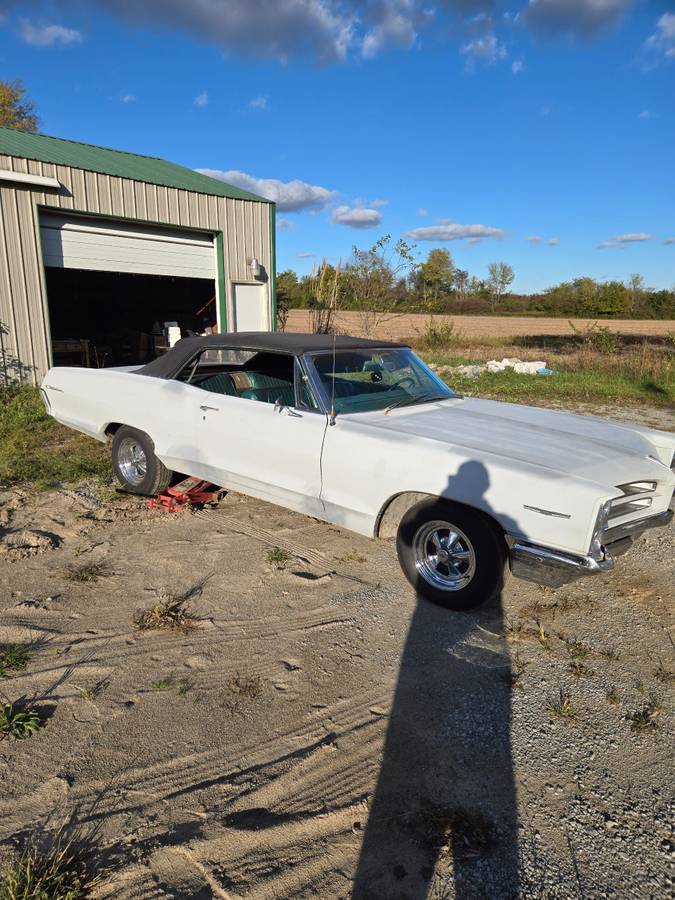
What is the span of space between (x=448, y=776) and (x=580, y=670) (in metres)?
1.07

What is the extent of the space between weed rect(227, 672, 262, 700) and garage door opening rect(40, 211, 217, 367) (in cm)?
982

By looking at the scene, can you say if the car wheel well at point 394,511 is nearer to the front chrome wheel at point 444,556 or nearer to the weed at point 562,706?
the front chrome wheel at point 444,556

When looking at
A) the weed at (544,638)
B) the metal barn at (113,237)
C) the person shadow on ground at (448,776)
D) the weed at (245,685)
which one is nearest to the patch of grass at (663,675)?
the weed at (544,638)

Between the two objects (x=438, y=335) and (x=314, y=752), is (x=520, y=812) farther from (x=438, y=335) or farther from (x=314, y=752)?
(x=438, y=335)

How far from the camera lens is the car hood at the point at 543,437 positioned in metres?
3.37

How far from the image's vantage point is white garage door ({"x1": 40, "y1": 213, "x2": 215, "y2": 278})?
10.6 m

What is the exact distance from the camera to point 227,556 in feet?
14.1

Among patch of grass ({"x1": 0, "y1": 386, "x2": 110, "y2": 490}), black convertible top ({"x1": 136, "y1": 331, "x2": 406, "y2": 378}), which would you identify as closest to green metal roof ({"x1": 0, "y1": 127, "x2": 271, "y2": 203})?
patch of grass ({"x1": 0, "y1": 386, "x2": 110, "y2": 490})

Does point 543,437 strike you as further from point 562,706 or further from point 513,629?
point 562,706

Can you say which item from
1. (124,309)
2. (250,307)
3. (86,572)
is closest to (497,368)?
(250,307)

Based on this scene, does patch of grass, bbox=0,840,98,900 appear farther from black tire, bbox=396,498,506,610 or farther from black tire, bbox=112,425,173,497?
black tire, bbox=112,425,173,497

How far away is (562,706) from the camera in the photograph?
276 cm

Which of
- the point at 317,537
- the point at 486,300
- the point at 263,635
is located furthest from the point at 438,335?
the point at 486,300

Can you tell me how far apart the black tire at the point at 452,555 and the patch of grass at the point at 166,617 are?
133 centimetres
